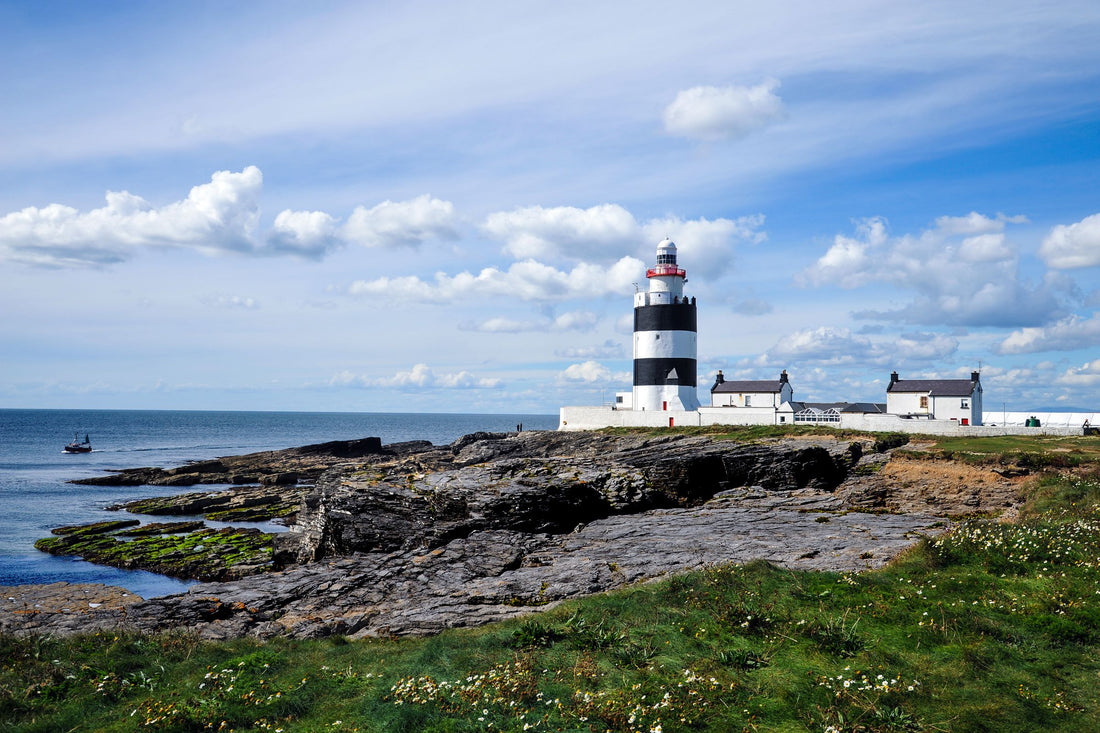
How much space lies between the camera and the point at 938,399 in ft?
212

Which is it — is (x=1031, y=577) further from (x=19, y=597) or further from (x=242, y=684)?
(x=19, y=597)

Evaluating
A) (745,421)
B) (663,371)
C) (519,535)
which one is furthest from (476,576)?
(663,371)

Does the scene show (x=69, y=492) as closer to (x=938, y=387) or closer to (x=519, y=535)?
(x=519, y=535)

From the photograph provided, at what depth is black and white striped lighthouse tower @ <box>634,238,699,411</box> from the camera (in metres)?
58.8

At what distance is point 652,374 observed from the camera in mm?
59469

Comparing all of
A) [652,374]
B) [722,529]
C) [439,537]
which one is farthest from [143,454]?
[722,529]

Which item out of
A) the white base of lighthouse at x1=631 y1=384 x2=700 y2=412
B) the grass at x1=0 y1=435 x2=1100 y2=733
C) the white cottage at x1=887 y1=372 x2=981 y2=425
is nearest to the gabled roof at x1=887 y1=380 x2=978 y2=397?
the white cottage at x1=887 y1=372 x2=981 y2=425

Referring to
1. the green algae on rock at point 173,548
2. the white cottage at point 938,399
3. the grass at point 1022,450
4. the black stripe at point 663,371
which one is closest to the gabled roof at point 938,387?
the white cottage at point 938,399

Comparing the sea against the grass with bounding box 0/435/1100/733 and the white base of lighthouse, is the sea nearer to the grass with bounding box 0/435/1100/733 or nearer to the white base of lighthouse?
the grass with bounding box 0/435/1100/733

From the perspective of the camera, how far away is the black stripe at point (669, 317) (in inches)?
2313

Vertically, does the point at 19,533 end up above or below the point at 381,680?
below

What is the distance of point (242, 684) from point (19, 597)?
20233 millimetres

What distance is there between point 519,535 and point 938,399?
53.0m

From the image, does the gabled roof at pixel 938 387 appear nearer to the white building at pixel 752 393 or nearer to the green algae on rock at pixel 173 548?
the white building at pixel 752 393
